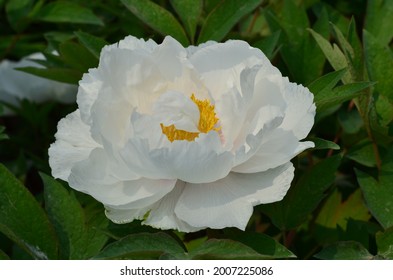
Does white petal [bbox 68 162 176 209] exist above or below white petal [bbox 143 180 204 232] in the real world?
above

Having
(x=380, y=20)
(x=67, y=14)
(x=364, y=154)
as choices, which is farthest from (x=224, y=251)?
(x=67, y=14)

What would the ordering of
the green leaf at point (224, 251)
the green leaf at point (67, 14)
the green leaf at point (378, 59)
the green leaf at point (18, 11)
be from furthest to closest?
the green leaf at point (18, 11) < the green leaf at point (67, 14) < the green leaf at point (378, 59) < the green leaf at point (224, 251)

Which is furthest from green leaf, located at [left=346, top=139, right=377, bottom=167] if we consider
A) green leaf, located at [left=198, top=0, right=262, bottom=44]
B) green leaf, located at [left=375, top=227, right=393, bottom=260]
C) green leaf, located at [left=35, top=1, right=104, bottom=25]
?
green leaf, located at [left=35, top=1, right=104, bottom=25]

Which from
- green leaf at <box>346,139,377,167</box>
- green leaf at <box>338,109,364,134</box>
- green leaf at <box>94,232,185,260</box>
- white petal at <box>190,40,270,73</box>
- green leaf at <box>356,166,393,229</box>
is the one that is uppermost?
white petal at <box>190,40,270,73</box>

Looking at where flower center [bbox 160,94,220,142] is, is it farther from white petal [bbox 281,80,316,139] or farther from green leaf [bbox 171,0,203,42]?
green leaf [bbox 171,0,203,42]

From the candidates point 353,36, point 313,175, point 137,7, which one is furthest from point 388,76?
point 137,7

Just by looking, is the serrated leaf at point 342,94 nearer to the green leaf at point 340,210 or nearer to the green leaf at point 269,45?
the green leaf at point 269,45

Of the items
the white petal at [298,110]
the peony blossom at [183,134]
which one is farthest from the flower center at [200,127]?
the white petal at [298,110]

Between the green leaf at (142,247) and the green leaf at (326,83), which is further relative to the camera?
the green leaf at (326,83)
